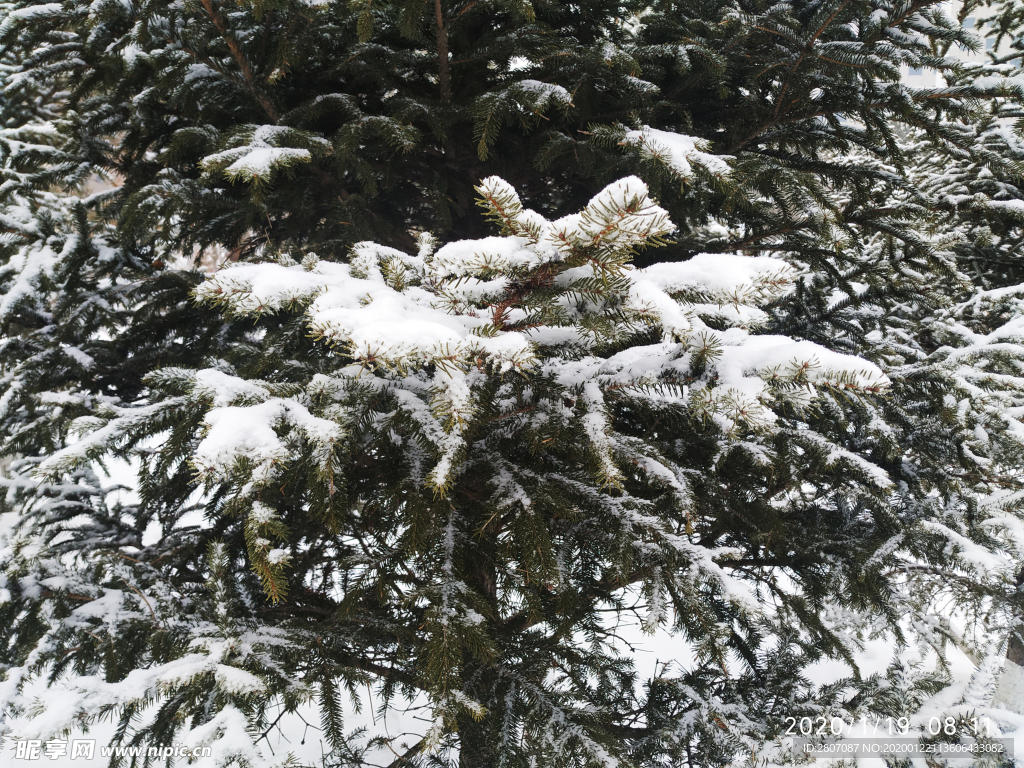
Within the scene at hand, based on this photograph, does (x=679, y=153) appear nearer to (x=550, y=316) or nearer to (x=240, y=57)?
(x=550, y=316)

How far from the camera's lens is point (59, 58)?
285cm

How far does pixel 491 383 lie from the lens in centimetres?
140

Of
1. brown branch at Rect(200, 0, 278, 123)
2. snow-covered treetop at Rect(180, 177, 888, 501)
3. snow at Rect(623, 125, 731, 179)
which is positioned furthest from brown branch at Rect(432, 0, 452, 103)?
snow-covered treetop at Rect(180, 177, 888, 501)

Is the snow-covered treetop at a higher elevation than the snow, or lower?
lower

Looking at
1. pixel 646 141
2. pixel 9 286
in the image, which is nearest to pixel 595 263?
pixel 646 141

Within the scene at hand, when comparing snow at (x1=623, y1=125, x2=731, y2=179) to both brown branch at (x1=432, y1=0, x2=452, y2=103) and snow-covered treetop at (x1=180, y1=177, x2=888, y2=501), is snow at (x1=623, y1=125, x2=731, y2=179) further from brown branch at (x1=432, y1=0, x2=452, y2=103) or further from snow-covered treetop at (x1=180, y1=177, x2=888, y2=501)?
brown branch at (x1=432, y1=0, x2=452, y2=103)

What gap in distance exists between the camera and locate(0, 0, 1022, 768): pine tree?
1243 mm

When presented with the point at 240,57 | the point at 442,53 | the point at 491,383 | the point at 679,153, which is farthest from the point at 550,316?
the point at 240,57

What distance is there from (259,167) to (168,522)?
197 centimetres

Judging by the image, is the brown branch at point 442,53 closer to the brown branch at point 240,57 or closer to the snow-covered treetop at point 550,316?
the brown branch at point 240,57

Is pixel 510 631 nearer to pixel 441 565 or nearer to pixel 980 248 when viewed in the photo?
pixel 441 565

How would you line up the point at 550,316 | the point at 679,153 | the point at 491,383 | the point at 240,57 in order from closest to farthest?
1. the point at 550,316
2. the point at 491,383
3. the point at 679,153
4. the point at 240,57

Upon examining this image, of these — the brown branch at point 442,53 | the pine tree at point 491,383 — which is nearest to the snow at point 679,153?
the pine tree at point 491,383

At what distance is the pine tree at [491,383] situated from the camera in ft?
4.08
